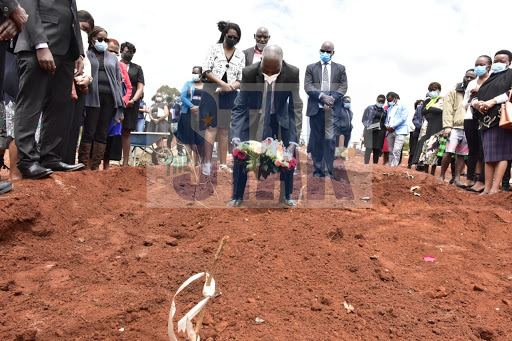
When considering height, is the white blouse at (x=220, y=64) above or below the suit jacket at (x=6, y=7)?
above

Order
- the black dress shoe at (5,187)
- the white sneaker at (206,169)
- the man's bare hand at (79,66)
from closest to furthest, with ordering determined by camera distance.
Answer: the black dress shoe at (5,187), the man's bare hand at (79,66), the white sneaker at (206,169)

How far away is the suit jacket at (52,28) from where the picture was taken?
3000 millimetres

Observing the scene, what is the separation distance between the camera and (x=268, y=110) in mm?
3832

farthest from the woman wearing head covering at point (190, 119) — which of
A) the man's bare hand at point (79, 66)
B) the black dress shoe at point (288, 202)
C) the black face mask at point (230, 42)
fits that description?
the black dress shoe at point (288, 202)

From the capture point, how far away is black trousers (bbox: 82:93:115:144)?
15.7 ft

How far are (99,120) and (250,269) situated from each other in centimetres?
365

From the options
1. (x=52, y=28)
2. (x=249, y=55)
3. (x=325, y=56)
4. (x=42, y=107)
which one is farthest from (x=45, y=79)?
(x=325, y=56)

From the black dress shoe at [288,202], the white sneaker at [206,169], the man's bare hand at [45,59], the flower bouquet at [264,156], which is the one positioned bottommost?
the black dress shoe at [288,202]

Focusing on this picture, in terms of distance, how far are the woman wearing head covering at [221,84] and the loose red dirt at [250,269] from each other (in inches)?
76.5

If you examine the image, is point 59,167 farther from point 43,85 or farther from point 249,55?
point 249,55

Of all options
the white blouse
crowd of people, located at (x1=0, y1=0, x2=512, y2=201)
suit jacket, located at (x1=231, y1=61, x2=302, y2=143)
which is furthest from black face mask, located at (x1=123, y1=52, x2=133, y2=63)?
suit jacket, located at (x1=231, y1=61, x2=302, y2=143)

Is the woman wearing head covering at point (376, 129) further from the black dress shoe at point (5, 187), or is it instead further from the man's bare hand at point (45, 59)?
the black dress shoe at point (5, 187)

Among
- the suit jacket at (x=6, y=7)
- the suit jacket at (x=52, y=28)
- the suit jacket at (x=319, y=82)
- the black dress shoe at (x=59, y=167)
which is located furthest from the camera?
the suit jacket at (x=319, y=82)

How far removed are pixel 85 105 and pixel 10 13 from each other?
91.3 inches
